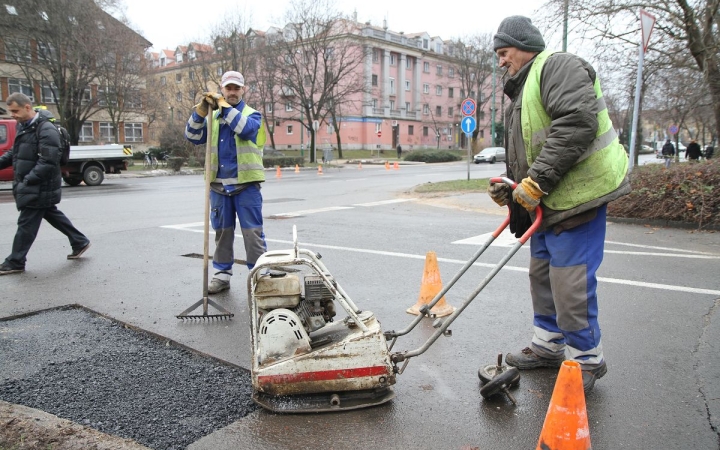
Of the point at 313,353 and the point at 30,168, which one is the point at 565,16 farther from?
the point at 313,353

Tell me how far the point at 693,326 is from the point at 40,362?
4.83 m

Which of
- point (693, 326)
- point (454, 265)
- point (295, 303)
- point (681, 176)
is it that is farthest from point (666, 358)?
point (681, 176)

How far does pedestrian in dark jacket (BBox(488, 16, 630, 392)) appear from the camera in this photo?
300 cm

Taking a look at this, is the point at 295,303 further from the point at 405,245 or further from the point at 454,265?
the point at 405,245

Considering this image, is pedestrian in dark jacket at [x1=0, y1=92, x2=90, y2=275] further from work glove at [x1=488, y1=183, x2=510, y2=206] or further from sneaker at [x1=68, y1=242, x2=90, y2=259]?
work glove at [x1=488, y1=183, x2=510, y2=206]

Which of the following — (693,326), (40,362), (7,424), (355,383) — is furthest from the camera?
(693,326)

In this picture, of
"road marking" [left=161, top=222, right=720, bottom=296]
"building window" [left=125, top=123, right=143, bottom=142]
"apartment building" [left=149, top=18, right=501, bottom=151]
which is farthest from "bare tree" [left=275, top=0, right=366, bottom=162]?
"road marking" [left=161, top=222, right=720, bottom=296]

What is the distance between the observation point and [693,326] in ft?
14.1

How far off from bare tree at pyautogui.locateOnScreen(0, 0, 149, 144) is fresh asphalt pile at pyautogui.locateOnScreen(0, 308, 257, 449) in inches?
1255

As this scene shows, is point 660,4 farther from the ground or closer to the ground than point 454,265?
farther from the ground

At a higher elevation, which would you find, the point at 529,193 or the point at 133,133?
the point at 133,133

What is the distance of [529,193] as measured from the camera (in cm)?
306

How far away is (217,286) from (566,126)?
Answer: 12.1 feet

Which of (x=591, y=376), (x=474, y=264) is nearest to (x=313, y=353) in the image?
(x=591, y=376)
